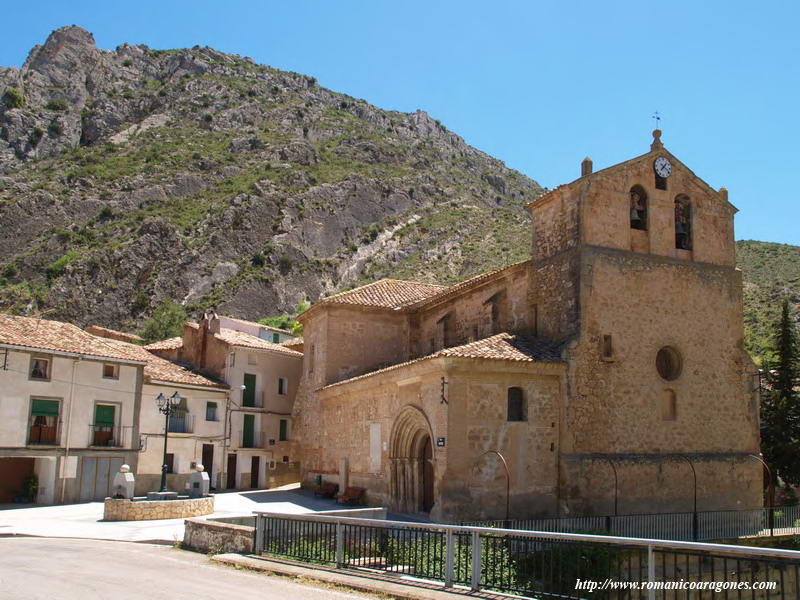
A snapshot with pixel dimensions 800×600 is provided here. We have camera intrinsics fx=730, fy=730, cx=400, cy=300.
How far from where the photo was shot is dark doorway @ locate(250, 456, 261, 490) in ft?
117

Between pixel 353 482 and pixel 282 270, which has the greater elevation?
pixel 282 270

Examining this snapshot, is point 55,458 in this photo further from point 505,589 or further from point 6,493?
point 505,589

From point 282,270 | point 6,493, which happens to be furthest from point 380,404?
point 282,270

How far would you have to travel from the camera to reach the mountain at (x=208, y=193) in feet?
242

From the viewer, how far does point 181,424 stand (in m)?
32.4

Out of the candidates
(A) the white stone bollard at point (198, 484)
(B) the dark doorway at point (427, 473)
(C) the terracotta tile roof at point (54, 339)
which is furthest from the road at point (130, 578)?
(C) the terracotta tile roof at point (54, 339)

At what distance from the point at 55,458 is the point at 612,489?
1950 centimetres

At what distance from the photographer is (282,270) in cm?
7931

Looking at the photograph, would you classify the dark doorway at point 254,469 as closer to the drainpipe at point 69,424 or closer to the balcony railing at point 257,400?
the balcony railing at point 257,400

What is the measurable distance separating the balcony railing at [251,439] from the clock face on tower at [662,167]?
2215 centimetres

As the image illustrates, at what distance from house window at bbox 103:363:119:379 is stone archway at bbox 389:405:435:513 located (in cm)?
1240

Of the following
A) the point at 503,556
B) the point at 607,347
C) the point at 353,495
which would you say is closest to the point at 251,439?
the point at 353,495

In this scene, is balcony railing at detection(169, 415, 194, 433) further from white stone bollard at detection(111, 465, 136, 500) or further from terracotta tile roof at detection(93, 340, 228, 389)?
white stone bollard at detection(111, 465, 136, 500)

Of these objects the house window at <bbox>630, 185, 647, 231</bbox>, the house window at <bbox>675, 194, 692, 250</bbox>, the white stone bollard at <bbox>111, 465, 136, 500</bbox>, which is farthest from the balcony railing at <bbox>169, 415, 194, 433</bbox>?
the house window at <bbox>675, 194, 692, 250</bbox>
